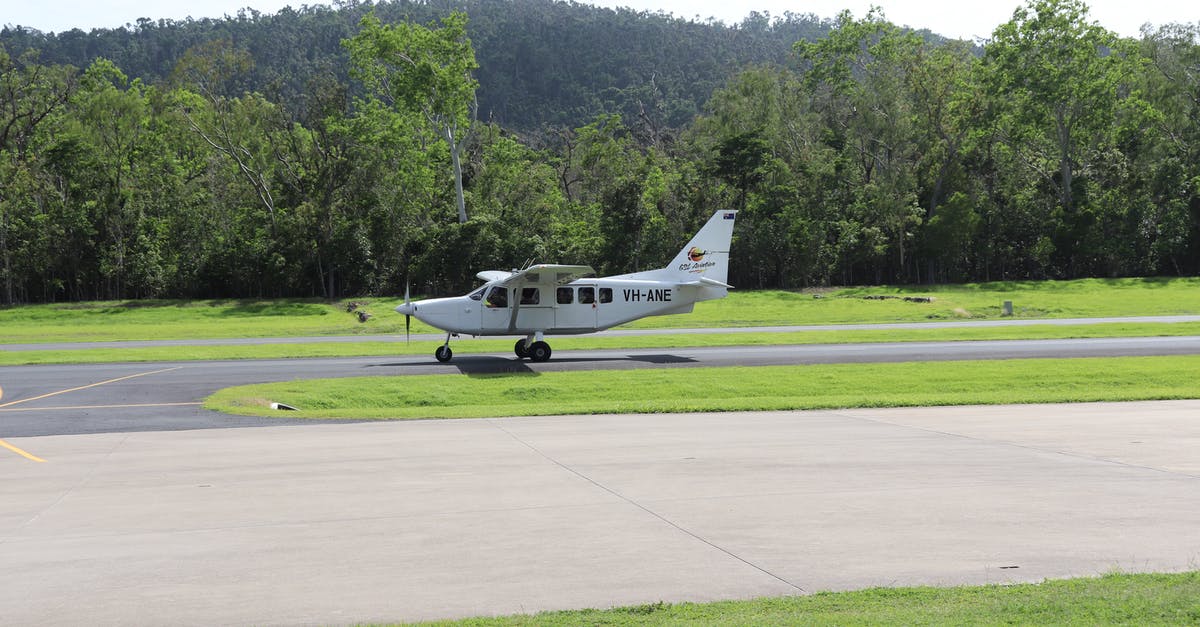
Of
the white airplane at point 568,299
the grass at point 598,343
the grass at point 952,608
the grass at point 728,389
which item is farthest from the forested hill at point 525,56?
the grass at point 952,608

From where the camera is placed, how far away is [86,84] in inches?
2899

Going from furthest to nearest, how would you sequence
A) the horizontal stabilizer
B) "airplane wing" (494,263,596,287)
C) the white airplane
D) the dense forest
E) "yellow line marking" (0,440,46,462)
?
the dense forest < the horizontal stabilizer < the white airplane < "airplane wing" (494,263,596,287) < "yellow line marking" (0,440,46,462)

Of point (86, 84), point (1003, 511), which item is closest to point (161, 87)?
point (86, 84)

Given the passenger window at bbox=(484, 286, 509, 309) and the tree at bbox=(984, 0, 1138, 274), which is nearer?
the passenger window at bbox=(484, 286, 509, 309)

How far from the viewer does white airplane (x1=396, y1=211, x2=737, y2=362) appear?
101ft

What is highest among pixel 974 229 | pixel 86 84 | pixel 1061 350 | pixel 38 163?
pixel 86 84

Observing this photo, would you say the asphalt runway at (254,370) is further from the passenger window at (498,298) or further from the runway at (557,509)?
the passenger window at (498,298)

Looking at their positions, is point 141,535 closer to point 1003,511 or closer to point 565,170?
point 1003,511

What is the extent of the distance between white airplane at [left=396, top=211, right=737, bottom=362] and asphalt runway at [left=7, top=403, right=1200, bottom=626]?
576 inches

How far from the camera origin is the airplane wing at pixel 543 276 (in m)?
29.5

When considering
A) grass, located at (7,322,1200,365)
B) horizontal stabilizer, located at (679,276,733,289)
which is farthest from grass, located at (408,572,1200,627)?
grass, located at (7,322,1200,365)

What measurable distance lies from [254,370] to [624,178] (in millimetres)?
43072

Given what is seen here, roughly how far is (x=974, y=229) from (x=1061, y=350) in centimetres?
3855

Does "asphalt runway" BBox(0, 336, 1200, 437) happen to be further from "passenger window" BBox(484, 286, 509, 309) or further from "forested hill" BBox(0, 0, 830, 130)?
"forested hill" BBox(0, 0, 830, 130)
